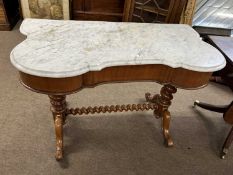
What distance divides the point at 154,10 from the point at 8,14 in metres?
1.87

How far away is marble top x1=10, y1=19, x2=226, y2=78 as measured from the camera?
1.03 metres

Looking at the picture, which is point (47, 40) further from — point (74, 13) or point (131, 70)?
point (74, 13)

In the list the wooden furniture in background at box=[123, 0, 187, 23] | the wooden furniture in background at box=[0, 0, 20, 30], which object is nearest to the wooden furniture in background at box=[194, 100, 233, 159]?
the wooden furniture in background at box=[123, 0, 187, 23]

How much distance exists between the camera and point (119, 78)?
47.3 inches

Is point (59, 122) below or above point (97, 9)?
below

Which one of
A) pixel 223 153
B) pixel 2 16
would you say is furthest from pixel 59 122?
pixel 2 16

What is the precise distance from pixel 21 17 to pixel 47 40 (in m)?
2.32

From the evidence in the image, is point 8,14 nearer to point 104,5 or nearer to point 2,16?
point 2,16

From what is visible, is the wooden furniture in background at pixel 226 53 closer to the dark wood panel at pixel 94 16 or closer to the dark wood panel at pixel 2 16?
the dark wood panel at pixel 94 16

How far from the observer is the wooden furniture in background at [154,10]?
5.90 ft

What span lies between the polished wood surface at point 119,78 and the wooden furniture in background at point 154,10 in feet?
2.51

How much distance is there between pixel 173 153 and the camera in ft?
5.38

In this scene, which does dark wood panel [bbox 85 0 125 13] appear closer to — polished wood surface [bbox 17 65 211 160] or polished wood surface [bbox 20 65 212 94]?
polished wood surface [bbox 17 65 211 160]

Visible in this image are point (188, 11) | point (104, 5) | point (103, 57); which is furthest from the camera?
point (104, 5)
